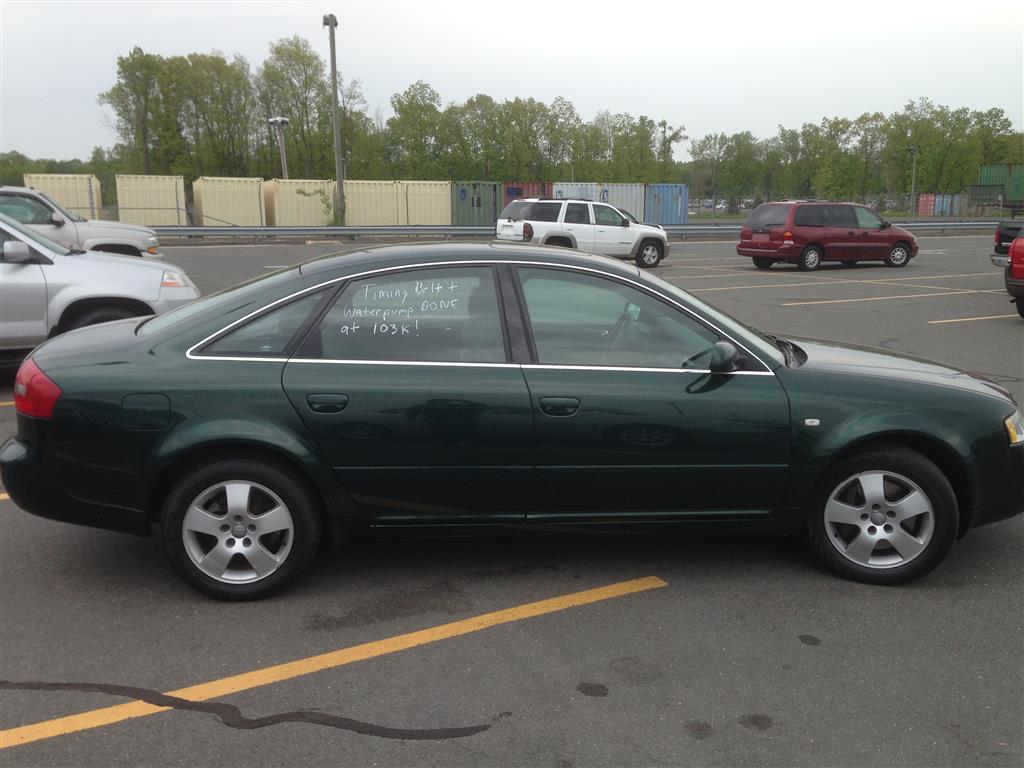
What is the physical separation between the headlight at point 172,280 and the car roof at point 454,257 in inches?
170

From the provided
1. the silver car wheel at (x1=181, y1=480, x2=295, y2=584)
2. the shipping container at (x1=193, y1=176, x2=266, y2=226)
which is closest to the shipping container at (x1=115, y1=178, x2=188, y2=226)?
the shipping container at (x1=193, y1=176, x2=266, y2=226)

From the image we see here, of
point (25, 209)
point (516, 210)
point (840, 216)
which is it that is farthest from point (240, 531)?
point (840, 216)

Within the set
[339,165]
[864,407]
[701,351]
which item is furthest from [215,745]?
[339,165]

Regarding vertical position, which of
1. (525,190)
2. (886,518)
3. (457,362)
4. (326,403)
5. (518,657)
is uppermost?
(525,190)

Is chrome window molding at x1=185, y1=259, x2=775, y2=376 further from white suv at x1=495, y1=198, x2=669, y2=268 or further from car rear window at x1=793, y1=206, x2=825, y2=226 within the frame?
car rear window at x1=793, y1=206, x2=825, y2=226

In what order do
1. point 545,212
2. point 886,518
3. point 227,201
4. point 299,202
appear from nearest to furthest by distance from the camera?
1. point 886,518
2. point 545,212
3. point 227,201
4. point 299,202

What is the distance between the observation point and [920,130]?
2854 inches

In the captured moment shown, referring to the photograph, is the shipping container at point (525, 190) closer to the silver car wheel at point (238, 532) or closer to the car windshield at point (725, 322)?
the car windshield at point (725, 322)

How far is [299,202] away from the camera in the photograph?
42.8 meters

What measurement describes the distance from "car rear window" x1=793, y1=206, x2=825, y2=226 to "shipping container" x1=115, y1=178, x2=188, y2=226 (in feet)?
94.5

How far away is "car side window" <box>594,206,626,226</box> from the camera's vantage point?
22.7m

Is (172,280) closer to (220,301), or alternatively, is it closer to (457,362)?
(220,301)

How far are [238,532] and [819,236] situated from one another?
20640mm

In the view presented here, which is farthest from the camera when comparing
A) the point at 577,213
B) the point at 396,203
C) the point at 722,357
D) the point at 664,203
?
the point at 664,203
